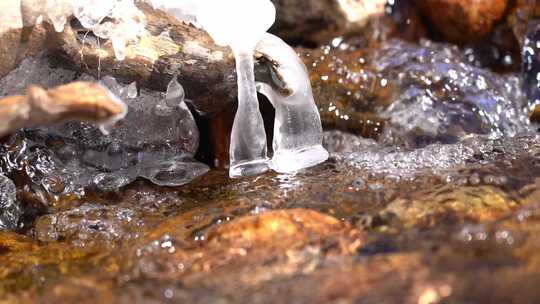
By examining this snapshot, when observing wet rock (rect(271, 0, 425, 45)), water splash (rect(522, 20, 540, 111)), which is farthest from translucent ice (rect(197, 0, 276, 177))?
water splash (rect(522, 20, 540, 111))

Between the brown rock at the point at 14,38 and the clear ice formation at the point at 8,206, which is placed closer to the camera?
the brown rock at the point at 14,38

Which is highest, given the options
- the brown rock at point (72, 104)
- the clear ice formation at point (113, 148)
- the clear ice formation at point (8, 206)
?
the brown rock at point (72, 104)

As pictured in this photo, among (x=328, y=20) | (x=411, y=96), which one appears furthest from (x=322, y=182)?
(x=328, y=20)

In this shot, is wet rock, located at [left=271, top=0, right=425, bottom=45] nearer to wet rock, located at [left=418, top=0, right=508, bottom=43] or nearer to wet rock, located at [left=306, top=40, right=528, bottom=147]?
wet rock, located at [left=306, top=40, right=528, bottom=147]

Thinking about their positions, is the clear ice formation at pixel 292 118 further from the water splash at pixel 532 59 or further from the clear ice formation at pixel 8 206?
the water splash at pixel 532 59

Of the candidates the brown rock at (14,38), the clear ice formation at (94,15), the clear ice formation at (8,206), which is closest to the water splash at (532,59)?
the clear ice formation at (94,15)

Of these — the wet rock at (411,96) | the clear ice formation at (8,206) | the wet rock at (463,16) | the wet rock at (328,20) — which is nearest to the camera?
the clear ice formation at (8,206)

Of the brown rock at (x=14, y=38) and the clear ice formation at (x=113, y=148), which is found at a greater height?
the brown rock at (x=14, y=38)
